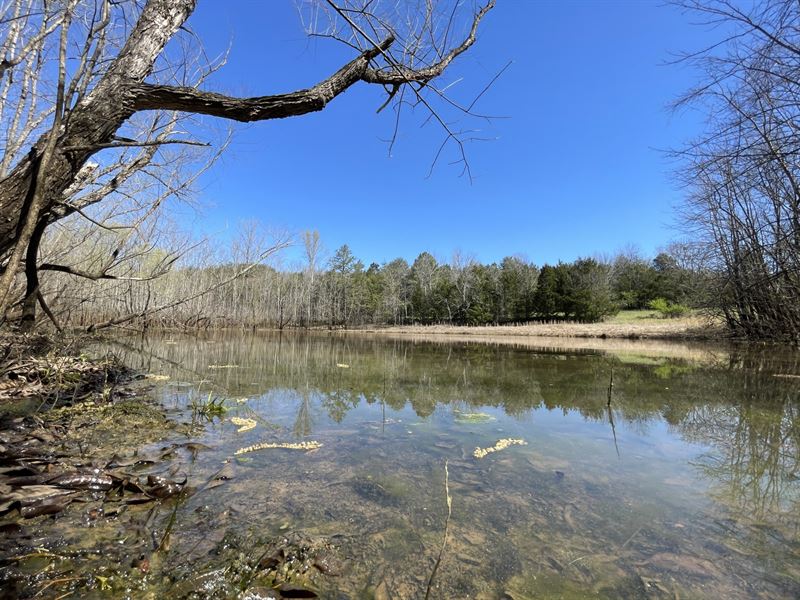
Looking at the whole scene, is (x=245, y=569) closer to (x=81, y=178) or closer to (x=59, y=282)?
(x=81, y=178)

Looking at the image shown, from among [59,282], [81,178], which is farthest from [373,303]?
[81,178]

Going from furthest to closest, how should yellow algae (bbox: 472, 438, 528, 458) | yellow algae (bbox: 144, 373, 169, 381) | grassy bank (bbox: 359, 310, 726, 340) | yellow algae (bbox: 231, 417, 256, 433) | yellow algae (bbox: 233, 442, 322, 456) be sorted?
1. grassy bank (bbox: 359, 310, 726, 340)
2. yellow algae (bbox: 144, 373, 169, 381)
3. yellow algae (bbox: 231, 417, 256, 433)
4. yellow algae (bbox: 472, 438, 528, 458)
5. yellow algae (bbox: 233, 442, 322, 456)

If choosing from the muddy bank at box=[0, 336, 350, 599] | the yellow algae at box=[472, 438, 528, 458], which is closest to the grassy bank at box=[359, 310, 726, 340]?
the yellow algae at box=[472, 438, 528, 458]

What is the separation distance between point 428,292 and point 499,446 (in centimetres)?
4889

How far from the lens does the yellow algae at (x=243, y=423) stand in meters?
5.05

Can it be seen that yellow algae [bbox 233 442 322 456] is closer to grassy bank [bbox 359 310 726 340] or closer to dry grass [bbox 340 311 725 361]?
dry grass [bbox 340 311 725 361]

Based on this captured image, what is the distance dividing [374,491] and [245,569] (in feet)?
4.67

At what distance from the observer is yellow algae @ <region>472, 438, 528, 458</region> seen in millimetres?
4398

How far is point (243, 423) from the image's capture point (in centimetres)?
527

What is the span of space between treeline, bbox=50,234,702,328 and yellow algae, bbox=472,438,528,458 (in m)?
34.9

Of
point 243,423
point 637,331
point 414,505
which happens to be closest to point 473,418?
point 414,505

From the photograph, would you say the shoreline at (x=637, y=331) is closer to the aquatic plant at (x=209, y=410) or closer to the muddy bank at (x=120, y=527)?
the aquatic plant at (x=209, y=410)

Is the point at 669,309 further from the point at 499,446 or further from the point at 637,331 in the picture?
the point at 499,446

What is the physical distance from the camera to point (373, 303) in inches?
2083
